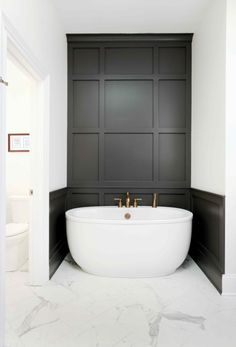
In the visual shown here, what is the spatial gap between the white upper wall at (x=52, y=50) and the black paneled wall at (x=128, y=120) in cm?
20

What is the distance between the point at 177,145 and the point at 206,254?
1343mm

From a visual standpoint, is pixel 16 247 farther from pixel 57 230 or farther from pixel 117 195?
pixel 117 195

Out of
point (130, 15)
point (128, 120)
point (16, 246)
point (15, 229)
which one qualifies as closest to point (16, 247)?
point (16, 246)

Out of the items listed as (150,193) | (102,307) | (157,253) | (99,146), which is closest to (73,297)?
(102,307)

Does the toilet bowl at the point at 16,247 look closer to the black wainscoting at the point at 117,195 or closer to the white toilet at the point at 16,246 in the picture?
the white toilet at the point at 16,246

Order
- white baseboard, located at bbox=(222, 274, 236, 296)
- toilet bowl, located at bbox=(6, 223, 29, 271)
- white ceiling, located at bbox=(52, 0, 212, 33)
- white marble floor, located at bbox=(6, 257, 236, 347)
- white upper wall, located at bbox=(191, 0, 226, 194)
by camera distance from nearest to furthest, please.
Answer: white marble floor, located at bbox=(6, 257, 236, 347)
white baseboard, located at bbox=(222, 274, 236, 296)
white upper wall, located at bbox=(191, 0, 226, 194)
white ceiling, located at bbox=(52, 0, 212, 33)
toilet bowl, located at bbox=(6, 223, 29, 271)

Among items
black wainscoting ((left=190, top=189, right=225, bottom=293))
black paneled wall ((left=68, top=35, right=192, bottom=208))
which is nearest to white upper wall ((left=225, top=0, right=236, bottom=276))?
black wainscoting ((left=190, top=189, right=225, bottom=293))

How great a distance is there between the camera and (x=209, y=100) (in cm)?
271

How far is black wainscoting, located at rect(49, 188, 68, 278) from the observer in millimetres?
2643

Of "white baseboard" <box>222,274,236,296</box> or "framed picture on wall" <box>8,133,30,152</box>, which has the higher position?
"framed picture on wall" <box>8,133,30,152</box>

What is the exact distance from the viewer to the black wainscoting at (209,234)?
2330 mm

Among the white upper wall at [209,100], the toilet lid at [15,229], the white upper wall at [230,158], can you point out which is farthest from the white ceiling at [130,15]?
the toilet lid at [15,229]

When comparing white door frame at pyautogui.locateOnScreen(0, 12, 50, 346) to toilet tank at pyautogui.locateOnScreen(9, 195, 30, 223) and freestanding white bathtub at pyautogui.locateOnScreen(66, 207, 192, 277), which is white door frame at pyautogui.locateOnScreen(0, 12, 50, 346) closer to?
freestanding white bathtub at pyautogui.locateOnScreen(66, 207, 192, 277)

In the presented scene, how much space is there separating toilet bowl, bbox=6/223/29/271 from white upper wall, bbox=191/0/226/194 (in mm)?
2030
